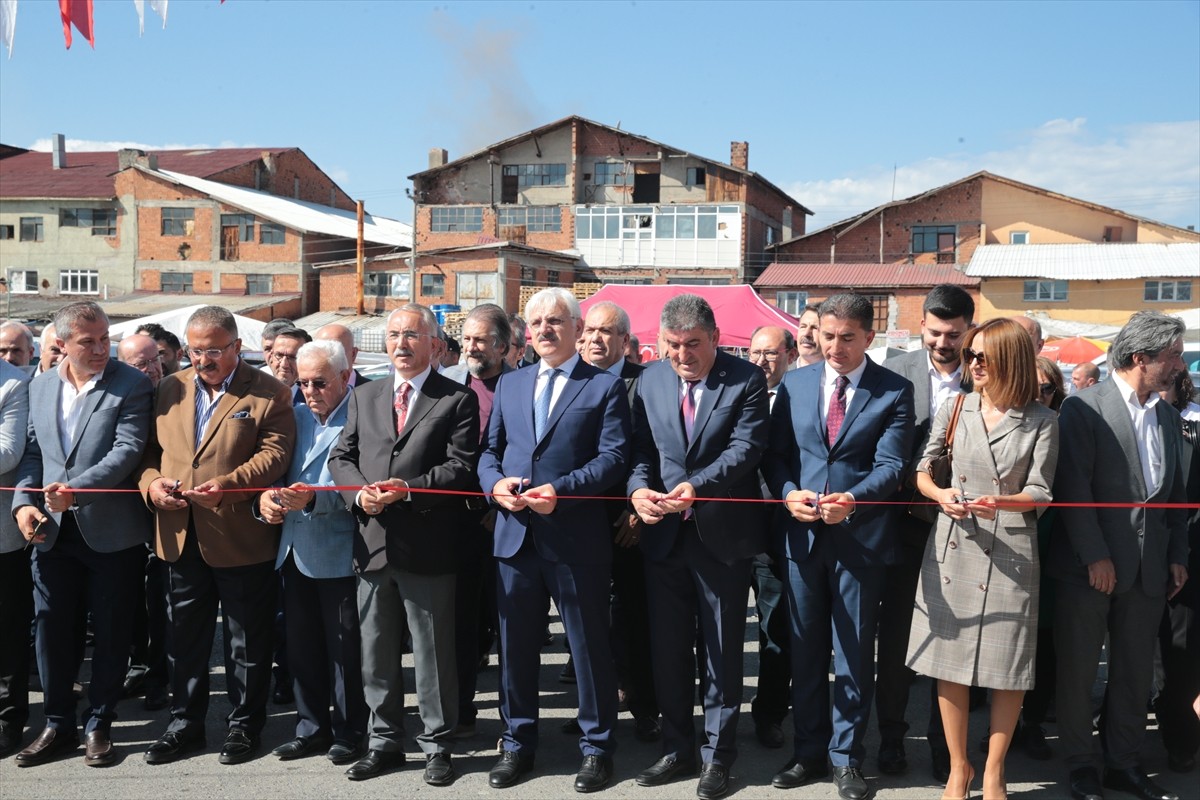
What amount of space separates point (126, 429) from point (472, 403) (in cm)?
185

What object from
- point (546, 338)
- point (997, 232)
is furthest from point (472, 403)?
point (997, 232)

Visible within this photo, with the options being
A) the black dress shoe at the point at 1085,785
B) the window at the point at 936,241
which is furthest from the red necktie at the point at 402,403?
the window at the point at 936,241

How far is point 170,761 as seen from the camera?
4.86 m

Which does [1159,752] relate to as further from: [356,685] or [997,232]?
[997,232]

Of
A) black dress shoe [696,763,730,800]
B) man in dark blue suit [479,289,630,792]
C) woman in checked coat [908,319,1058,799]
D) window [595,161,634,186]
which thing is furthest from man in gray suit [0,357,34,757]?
window [595,161,634,186]

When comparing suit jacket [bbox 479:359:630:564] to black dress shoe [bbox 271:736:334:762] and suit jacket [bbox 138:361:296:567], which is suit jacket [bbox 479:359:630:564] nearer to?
suit jacket [bbox 138:361:296:567]

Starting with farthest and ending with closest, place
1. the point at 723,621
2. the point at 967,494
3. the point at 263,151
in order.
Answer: the point at 263,151, the point at 723,621, the point at 967,494

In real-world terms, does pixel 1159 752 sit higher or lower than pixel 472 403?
lower

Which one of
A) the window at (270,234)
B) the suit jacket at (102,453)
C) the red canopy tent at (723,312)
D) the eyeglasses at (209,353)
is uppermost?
the window at (270,234)

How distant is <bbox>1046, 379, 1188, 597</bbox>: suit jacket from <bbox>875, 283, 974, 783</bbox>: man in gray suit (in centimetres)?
60

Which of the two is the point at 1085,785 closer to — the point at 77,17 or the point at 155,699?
the point at 155,699

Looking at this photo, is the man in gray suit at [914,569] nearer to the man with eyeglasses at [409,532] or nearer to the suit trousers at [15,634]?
the man with eyeglasses at [409,532]

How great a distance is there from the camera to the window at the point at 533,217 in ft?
154

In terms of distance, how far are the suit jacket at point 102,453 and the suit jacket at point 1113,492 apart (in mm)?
4652
